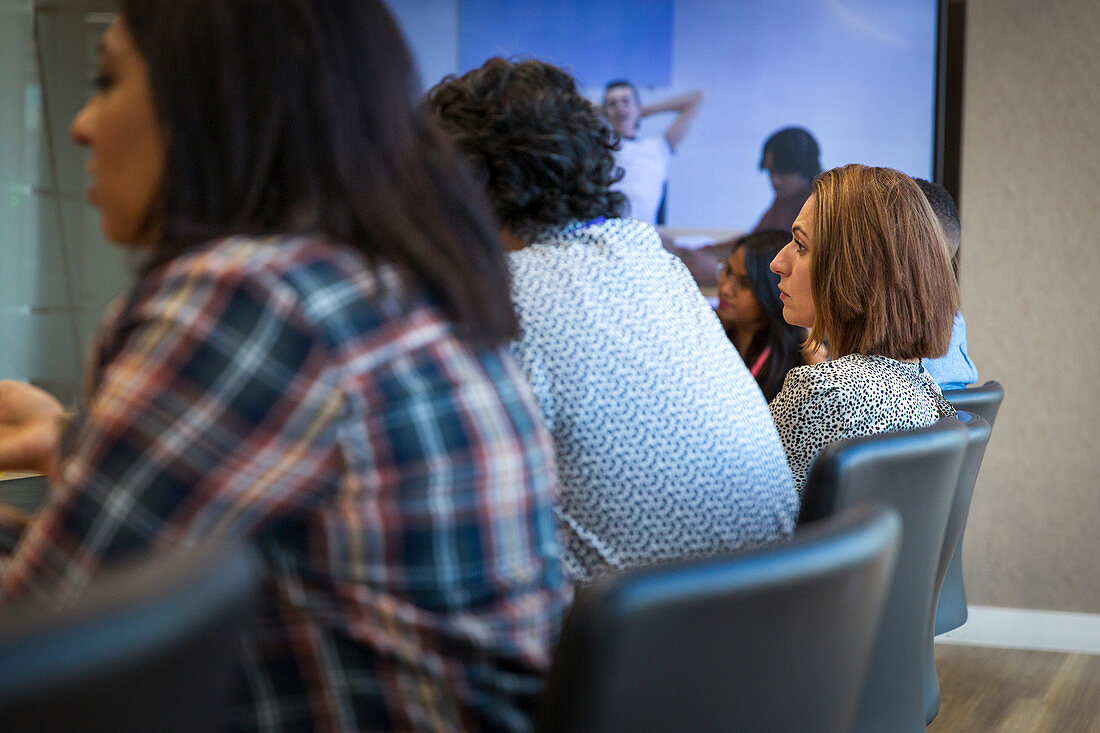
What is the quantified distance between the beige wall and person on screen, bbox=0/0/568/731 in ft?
11.2

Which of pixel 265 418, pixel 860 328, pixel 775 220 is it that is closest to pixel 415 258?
pixel 265 418

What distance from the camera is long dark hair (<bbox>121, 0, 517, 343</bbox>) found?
0.77 meters

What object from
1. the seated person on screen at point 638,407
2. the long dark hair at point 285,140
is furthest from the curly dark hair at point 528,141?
the long dark hair at point 285,140

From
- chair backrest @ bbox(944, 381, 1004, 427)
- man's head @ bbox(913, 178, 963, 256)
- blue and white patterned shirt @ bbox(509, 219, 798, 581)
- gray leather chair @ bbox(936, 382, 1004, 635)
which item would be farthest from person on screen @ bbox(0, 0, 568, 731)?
man's head @ bbox(913, 178, 963, 256)

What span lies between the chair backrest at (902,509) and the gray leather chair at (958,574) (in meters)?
0.75

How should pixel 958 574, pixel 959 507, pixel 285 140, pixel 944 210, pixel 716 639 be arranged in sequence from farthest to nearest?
pixel 944 210 < pixel 958 574 < pixel 959 507 < pixel 285 140 < pixel 716 639

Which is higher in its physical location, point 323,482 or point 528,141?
point 528,141

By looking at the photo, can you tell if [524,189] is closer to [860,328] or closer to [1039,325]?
[860,328]

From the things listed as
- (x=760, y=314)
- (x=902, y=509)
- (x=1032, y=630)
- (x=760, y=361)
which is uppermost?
(x=902, y=509)

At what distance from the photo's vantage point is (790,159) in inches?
155

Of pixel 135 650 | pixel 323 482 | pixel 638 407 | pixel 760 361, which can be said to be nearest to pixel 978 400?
pixel 760 361

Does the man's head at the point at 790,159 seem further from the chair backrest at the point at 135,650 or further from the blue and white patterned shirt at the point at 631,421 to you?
the chair backrest at the point at 135,650

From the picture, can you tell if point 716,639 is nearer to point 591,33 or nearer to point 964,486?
point 964,486

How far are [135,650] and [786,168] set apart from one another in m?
3.78
